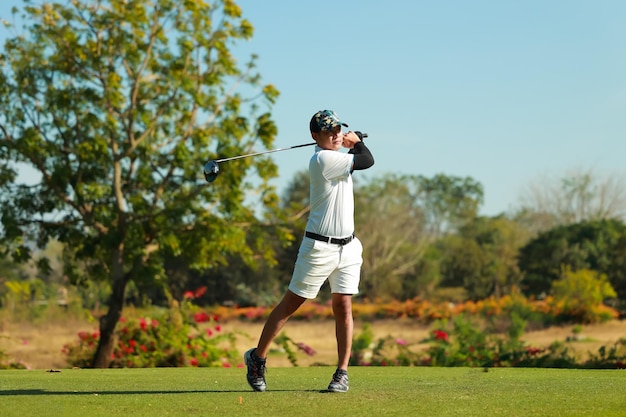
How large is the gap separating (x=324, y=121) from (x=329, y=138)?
133 millimetres

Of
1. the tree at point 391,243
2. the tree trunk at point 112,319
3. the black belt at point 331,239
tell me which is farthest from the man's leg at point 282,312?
the tree at point 391,243

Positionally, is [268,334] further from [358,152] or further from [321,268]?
[358,152]

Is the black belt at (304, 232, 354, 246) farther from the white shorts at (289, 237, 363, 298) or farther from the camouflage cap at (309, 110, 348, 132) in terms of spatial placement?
the camouflage cap at (309, 110, 348, 132)

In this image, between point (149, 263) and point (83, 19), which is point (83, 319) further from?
point (83, 19)

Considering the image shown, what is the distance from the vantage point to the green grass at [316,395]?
20.5 ft

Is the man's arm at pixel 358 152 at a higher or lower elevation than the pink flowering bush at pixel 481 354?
higher

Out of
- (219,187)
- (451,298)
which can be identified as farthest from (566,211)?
(219,187)

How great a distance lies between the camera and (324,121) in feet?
24.1

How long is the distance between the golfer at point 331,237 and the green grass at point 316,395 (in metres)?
0.54

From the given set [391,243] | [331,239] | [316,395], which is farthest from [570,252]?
[316,395]

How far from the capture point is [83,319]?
26797 millimetres

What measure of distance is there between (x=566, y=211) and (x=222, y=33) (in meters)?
53.3

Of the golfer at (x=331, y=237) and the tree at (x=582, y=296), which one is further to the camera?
the tree at (x=582, y=296)

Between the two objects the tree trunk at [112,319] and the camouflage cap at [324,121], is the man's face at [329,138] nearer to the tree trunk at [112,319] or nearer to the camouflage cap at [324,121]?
the camouflage cap at [324,121]
